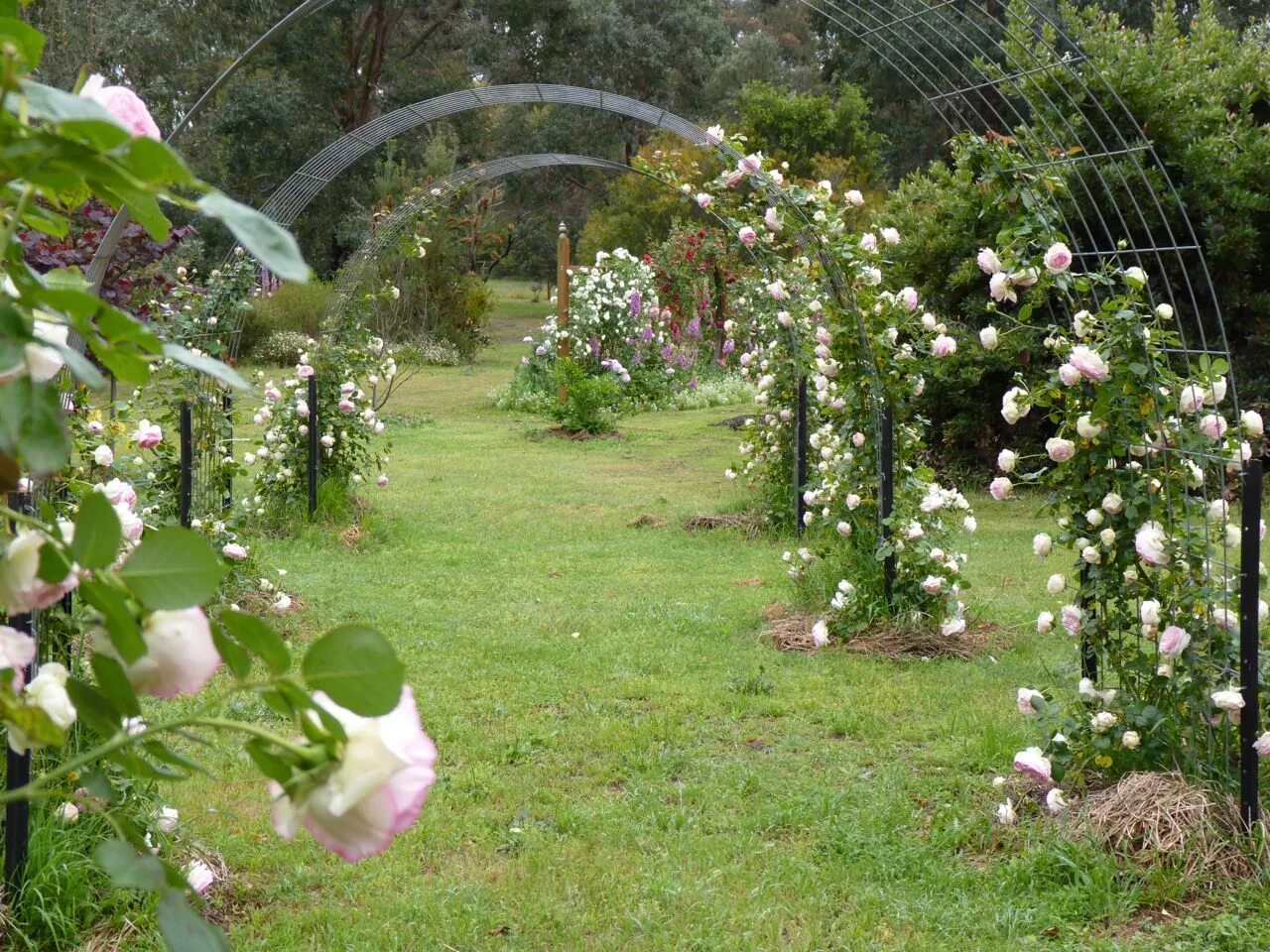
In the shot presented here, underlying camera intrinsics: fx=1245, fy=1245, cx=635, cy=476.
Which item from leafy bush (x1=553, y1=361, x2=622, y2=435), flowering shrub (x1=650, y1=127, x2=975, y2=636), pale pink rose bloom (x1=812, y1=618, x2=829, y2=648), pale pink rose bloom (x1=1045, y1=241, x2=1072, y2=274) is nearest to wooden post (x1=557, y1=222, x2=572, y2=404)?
leafy bush (x1=553, y1=361, x2=622, y2=435)

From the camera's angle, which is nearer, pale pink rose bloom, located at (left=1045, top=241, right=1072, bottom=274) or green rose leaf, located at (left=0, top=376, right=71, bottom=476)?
green rose leaf, located at (left=0, top=376, right=71, bottom=476)

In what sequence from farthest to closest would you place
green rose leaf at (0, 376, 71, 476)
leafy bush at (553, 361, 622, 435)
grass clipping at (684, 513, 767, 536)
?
1. leafy bush at (553, 361, 622, 435)
2. grass clipping at (684, 513, 767, 536)
3. green rose leaf at (0, 376, 71, 476)

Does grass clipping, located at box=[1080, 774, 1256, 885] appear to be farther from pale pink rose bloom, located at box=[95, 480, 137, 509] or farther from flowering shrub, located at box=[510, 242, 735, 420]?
flowering shrub, located at box=[510, 242, 735, 420]

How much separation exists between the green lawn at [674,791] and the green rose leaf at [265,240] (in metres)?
2.32

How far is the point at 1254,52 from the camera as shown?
26.2 feet

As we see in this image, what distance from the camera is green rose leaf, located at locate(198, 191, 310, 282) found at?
562 mm

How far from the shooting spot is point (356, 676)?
1.91 feet

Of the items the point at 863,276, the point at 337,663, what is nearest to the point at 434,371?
the point at 863,276

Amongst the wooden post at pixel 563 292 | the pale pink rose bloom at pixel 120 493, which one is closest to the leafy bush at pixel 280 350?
the wooden post at pixel 563 292

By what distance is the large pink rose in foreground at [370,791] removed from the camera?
57cm

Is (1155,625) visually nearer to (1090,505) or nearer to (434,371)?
(1090,505)

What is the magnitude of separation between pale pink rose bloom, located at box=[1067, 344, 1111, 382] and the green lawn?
790 mm

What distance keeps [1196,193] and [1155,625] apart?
5578 mm

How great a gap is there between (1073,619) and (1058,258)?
0.92 metres
